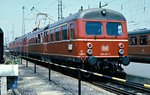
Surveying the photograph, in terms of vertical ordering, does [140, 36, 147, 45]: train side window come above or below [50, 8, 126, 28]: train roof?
below

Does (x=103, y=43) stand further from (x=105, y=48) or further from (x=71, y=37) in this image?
(x=71, y=37)

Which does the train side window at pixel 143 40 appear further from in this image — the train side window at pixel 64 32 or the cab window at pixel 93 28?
the cab window at pixel 93 28

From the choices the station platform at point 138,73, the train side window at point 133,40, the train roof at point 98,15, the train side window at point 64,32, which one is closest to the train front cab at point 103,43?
the train roof at point 98,15

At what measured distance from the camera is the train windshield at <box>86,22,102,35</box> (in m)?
14.5

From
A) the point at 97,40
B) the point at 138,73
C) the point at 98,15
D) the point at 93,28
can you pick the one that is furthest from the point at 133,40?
the point at 97,40

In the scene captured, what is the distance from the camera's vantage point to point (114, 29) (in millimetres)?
15180

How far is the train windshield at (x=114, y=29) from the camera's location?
15039 millimetres

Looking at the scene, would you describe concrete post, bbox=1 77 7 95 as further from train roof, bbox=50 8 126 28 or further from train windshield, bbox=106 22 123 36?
train windshield, bbox=106 22 123 36

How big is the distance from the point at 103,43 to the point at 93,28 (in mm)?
858

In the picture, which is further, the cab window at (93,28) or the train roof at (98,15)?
the cab window at (93,28)

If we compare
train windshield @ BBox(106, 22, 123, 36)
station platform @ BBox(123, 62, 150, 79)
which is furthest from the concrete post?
station platform @ BBox(123, 62, 150, 79)

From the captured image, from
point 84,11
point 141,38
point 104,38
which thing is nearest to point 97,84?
point 104,38

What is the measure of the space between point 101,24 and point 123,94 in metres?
4.87

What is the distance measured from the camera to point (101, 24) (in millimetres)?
14883
